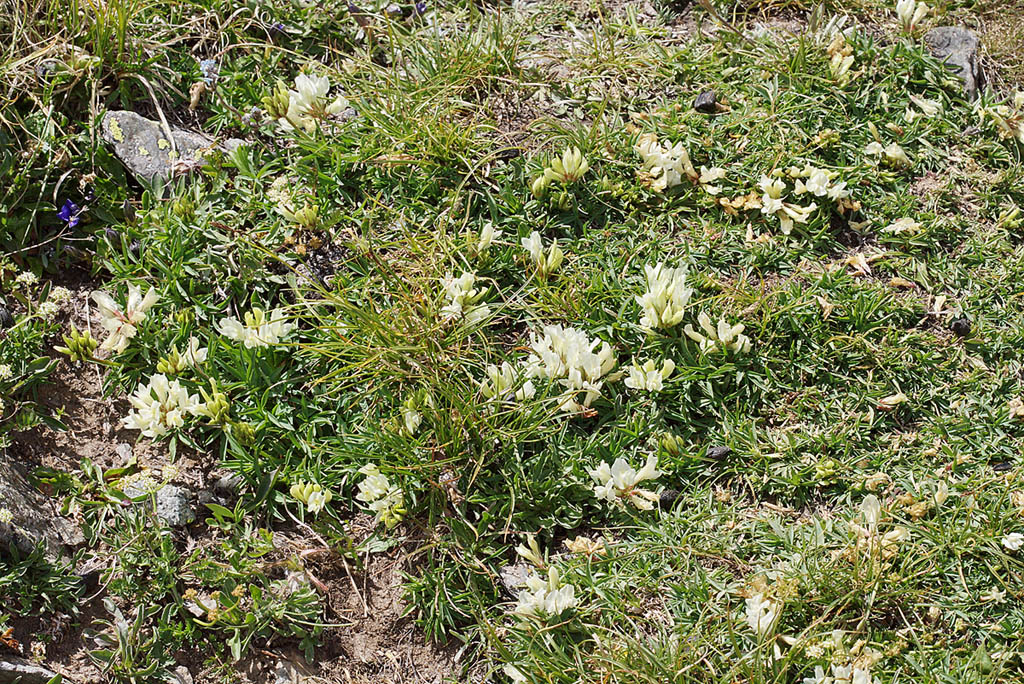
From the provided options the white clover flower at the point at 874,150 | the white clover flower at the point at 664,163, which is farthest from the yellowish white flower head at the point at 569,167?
the white clover flower at the point at 874,150

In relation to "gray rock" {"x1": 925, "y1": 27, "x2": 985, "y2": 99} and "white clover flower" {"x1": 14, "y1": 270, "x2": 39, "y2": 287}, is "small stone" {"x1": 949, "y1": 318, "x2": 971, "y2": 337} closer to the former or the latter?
"gray rock" {"x1": 925, "y1": 27, "x2": 985, "y2": 99}

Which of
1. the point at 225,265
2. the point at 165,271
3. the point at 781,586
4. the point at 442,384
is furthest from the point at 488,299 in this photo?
the point at 781,586

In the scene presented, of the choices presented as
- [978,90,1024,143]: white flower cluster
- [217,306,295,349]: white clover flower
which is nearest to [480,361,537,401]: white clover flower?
[217,306,295,349]: white clover flower

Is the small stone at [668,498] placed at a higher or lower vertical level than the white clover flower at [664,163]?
lower

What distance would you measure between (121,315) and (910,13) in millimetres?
3456

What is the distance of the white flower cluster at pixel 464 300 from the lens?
10.2ft

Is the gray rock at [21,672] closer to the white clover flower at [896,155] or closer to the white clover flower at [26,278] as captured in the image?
the white clover flower at [26,278]

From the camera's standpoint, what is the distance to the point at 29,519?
8.95 ft

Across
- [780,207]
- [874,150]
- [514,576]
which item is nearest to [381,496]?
[514,576]

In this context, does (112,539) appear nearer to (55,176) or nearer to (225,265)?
(225,265)

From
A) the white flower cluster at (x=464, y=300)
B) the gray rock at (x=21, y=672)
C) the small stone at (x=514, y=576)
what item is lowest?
the gray rock at (x=21, y=672)

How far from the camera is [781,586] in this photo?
2693mm

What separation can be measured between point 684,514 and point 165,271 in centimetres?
206

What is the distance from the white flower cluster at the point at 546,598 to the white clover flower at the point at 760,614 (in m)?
0.53
